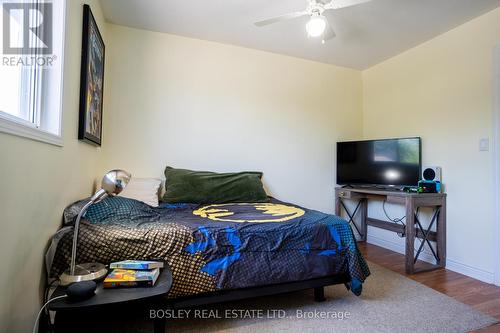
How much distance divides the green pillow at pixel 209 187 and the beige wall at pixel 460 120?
6.12 ft

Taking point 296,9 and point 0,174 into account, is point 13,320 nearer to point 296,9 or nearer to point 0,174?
point 0,174

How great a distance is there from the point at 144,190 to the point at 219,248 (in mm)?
1231

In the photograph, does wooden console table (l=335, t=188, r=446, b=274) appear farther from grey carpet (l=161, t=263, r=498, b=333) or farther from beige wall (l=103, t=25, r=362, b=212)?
beige wall (l=103, t=25, r=362, b=212)

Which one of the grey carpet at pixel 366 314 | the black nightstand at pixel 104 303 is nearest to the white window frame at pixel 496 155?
the grey carpet at pixel 366 314

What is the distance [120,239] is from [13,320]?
49 centimetres

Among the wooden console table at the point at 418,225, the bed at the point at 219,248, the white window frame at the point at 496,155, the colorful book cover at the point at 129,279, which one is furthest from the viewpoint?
the wooden console table at the point at 418,225

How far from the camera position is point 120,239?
4.52 feet

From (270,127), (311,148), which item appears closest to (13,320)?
(270,127)

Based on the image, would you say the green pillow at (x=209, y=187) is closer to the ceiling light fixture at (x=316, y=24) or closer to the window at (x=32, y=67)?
the window at (x=32, y=67)

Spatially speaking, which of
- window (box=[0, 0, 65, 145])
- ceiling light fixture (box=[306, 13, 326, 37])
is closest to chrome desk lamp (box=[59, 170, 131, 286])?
window (box=[0, 0, 65, 145])

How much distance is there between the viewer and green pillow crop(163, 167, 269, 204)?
8.13ft

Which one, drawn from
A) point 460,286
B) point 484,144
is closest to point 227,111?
point 484,144

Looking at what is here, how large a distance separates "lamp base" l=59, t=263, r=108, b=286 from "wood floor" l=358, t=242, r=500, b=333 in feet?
7.08

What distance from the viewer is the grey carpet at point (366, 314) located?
157 cm
